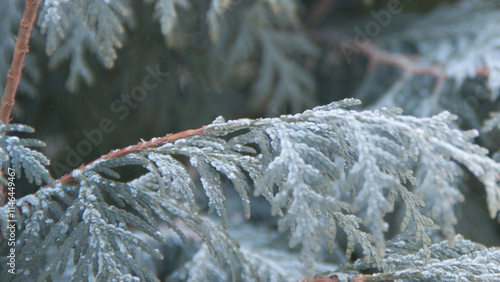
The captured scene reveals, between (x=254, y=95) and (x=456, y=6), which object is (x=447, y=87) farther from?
(x=254, y=95)

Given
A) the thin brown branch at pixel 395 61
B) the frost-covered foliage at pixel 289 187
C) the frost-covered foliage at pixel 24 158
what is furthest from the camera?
the thin brown branch at pixel 395 61

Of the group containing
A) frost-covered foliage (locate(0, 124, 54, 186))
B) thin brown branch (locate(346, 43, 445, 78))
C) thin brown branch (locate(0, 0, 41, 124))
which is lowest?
frost-covered foliage (locate(0, 124, 54, 186))

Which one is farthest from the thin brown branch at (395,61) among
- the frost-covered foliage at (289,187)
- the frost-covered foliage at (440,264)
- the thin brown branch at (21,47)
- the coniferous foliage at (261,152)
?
the thin brown branch at (21,47)

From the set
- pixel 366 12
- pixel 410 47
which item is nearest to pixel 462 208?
pixel 410 47

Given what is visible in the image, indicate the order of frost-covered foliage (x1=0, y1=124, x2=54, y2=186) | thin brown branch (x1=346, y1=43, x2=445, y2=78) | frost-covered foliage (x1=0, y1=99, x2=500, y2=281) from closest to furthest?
frost-covered foliage (x1=0, y1=99, x2=500, y2=281), frost-covered foliage (x1=0, y1=124, x2=54, y2=186), thin brown branch (x1=346, y1=43, x2=445, y2=78)

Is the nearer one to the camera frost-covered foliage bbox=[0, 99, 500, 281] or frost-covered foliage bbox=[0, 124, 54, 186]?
frost-covered foliage bbox=[0, 99, 500, 281]

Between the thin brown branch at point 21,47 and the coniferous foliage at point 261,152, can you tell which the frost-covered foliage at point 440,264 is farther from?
the thin brown branch at point 21,47

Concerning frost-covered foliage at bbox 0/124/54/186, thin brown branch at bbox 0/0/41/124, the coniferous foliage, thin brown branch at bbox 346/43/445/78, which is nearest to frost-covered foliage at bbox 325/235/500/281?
the coniferous foliage

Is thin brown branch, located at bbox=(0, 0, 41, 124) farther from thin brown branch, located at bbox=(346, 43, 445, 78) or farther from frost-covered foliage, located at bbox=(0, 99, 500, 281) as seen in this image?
thin brown branch, located at bbox=(346, 43, 445, 78)

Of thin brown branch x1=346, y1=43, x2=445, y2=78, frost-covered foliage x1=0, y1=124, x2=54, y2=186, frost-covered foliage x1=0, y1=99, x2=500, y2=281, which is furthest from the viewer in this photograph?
thin brown branch x1=346, y1=43, x2=445, y2=78

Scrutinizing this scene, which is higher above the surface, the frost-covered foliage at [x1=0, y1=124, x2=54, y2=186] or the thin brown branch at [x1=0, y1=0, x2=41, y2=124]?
the thin brown branch at [x1=0, y1=0, x2=41, y2=124]
